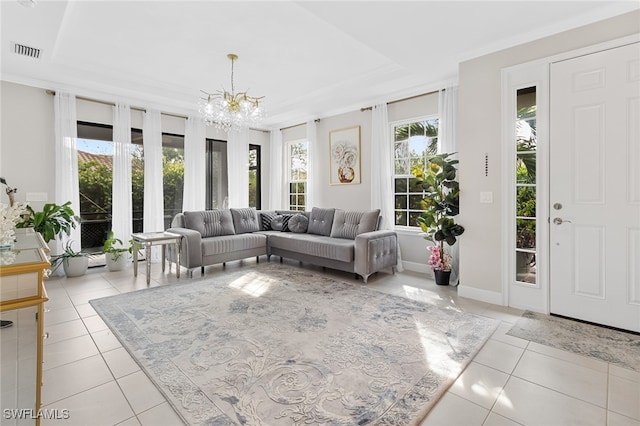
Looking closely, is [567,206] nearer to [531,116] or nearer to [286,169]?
[531,116]

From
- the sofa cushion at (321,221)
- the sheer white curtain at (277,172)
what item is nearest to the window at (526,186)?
the sofa cushion at (321,221)

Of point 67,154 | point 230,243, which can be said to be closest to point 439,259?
point 230,243

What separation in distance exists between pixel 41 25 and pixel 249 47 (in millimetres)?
1915

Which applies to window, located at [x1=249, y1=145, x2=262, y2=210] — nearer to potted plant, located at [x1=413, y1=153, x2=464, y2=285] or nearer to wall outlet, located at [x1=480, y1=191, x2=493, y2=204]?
potted plant, located at [x1=413, y1=153, x2=464, y2=285]

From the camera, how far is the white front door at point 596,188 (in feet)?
8.63

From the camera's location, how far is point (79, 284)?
411 centimetres

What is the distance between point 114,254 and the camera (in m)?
4.75

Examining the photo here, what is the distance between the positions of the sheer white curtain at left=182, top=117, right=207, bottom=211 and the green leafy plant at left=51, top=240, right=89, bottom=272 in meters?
1.73

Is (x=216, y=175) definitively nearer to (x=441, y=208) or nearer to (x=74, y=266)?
(x=74, y=266)

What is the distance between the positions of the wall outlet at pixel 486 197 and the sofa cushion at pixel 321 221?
8.18ft

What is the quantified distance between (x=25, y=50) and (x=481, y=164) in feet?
16.9

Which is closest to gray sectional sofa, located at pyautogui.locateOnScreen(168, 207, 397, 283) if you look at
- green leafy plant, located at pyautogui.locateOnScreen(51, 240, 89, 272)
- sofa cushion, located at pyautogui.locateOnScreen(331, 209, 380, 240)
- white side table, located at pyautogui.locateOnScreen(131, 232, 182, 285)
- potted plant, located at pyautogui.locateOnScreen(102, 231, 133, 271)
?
sofa cushion, located at pyautogui.locateOnScreen(331, 209, 380, 240)

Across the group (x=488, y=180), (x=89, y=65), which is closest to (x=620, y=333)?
(x=488, y=180)

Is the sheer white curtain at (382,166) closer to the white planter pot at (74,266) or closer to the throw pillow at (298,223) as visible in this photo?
the throw pillow at (298,223)
